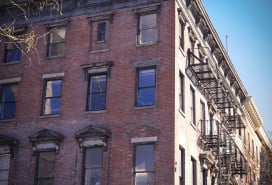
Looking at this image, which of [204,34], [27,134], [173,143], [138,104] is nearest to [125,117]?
[138,104]

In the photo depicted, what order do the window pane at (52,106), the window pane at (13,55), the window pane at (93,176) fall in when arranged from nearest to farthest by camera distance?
the window pane at (93,176) < the window pane at (52,106) < the window pane at (13,55)

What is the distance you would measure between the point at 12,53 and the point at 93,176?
952 cm

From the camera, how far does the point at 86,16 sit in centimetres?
2648

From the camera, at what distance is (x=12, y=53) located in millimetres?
27953

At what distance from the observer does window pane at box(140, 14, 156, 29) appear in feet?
82.0

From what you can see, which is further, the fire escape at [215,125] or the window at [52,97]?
the fire escape at [215,125]

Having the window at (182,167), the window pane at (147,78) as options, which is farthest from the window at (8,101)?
the window at (182,167)

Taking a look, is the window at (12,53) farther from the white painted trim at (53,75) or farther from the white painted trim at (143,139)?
the white painted trim at (143,139)

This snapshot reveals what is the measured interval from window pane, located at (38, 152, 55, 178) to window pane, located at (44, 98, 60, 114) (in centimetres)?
230

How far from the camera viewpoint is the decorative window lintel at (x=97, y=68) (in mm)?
24672

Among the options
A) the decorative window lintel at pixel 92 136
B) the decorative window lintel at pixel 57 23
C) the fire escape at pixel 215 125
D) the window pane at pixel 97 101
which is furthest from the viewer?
the fire escape at pixel 215 125

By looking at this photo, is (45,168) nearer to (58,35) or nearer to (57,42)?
(57,42)

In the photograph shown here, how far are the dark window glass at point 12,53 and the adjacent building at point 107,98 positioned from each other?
68 millimetres

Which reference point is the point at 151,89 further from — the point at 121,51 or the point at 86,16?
the point at 86,16
